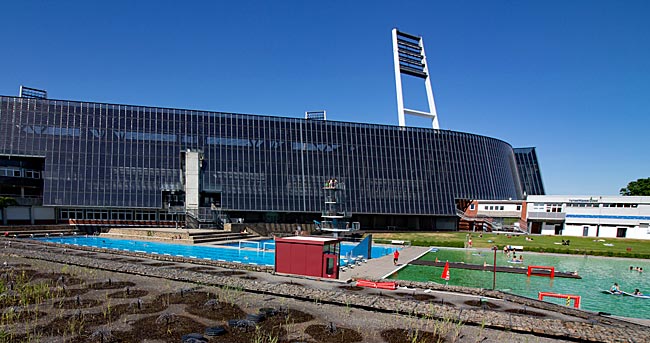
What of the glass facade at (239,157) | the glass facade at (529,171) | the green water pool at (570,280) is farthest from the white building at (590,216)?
the glass facade at (529,171)

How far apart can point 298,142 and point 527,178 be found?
75.8 m

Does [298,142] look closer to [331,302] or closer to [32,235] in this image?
[32,235]

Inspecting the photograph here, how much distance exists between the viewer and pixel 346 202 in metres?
69.6

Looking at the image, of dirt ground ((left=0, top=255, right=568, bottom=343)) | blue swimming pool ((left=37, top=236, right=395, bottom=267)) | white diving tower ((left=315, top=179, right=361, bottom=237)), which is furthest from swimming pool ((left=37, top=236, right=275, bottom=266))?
dirt ground ((left=0, top=255, right=568, bottom=343))

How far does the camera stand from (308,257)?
26484mm

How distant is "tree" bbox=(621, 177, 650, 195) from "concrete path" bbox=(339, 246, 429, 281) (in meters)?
99.5

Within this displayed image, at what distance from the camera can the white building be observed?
68312mm

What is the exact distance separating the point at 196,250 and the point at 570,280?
3519cm

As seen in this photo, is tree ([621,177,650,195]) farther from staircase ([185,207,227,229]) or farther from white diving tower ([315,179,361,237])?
staircase ([185,207,227,229])

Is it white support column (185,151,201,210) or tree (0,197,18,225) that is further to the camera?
white support column (185,151,201,210)

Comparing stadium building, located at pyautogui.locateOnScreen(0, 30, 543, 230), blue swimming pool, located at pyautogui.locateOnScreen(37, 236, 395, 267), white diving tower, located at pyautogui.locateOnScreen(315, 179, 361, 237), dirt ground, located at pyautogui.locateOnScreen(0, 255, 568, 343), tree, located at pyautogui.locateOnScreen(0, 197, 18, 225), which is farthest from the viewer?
stadium building, located at pyautogui.locateOnScreen(0, 30, 543, 230)

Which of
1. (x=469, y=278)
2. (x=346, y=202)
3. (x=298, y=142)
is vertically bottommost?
(x=469, y=278)

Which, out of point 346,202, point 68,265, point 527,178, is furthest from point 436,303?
point 527,178

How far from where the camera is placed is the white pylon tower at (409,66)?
7581 cm
